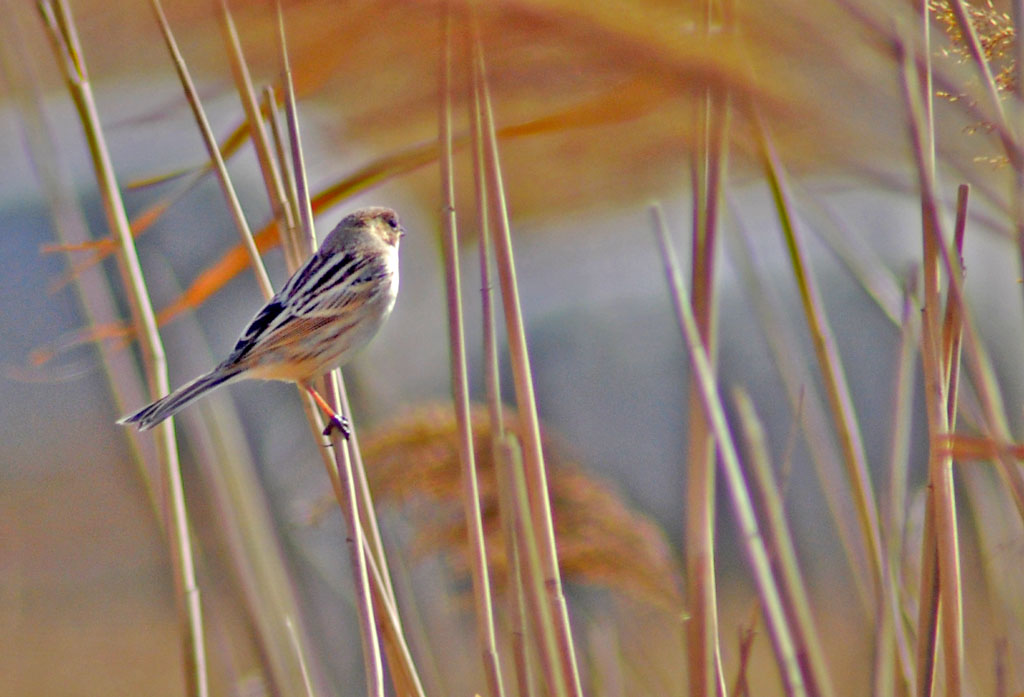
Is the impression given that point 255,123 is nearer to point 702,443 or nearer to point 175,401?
point 175,401

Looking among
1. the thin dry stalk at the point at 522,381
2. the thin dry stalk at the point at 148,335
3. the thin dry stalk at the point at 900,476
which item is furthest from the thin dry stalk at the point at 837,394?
the thin dry stalk at the point at 148,335

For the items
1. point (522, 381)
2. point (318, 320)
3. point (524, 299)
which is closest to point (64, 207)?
point (318, 320)

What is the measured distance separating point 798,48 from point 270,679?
1.33 m

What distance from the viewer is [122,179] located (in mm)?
4785

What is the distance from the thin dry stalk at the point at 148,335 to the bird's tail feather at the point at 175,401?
0.13 ft

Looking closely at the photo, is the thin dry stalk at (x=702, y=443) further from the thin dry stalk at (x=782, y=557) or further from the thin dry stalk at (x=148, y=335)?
the thin dry stalk at (x=148, y=335)

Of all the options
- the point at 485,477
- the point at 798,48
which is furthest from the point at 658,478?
the point at 798,48

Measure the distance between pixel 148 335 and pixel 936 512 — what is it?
1.28 metres

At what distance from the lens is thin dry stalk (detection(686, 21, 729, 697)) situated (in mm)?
1255

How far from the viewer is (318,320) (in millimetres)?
2102

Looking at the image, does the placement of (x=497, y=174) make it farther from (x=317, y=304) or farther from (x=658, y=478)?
(x=658, y=478)

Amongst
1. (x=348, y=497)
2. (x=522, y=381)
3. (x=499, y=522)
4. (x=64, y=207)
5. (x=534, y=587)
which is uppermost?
(x=64, y=207)

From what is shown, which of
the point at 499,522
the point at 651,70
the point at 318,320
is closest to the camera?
the point at 651,70

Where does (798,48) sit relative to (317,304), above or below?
above
